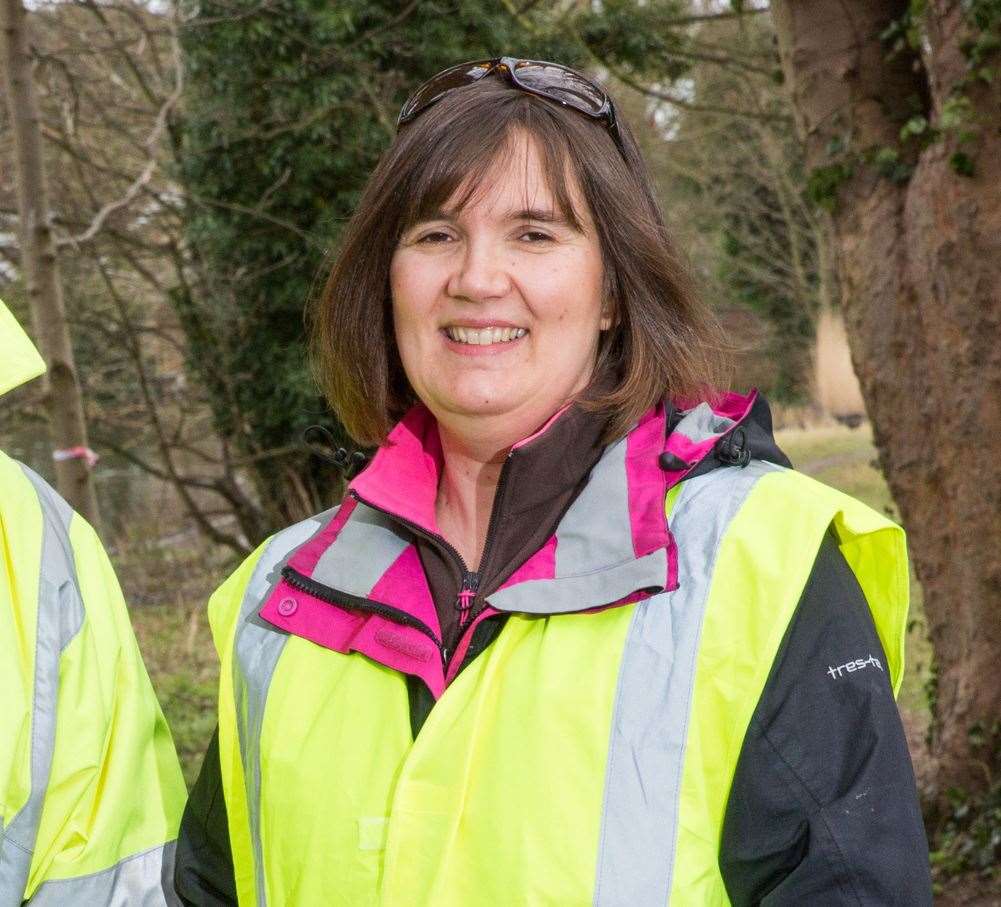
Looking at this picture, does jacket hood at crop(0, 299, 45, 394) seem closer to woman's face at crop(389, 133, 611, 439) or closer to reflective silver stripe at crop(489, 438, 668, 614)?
woman's face at crop(389, 133, 611, 439)

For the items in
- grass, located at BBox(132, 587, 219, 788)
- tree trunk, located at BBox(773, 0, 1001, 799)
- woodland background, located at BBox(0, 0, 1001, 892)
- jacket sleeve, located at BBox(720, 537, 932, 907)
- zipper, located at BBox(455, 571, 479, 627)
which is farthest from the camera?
grass, located at BBox(132, 587, 219, 788)

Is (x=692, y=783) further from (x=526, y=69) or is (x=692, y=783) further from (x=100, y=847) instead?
(x=526, y=69)

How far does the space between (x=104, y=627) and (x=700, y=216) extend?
19560 mm

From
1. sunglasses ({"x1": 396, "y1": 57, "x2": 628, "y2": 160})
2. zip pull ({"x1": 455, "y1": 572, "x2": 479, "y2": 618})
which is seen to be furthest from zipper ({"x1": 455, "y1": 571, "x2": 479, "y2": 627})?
sunglasses ({"x1": 396, "y1": 57, "x2": 628, "y2": 160})

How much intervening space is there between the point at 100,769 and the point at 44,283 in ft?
12.7

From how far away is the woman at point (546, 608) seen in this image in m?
1.42

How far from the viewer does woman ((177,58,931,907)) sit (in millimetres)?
1417

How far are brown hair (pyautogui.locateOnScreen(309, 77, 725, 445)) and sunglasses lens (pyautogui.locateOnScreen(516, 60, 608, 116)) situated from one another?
0.02 meters

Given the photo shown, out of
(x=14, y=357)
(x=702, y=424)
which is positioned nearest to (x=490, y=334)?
(x=702, y=424)

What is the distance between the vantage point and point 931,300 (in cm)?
401

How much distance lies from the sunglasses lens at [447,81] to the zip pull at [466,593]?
0.76 metres

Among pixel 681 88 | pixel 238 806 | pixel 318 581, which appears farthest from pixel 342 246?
pixel 681 88

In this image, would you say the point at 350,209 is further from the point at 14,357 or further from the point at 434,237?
the point at 14,357

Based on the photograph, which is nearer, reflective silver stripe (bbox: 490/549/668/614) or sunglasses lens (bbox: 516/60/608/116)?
reflective silver stripe (bbox: 490/549/668/614)
